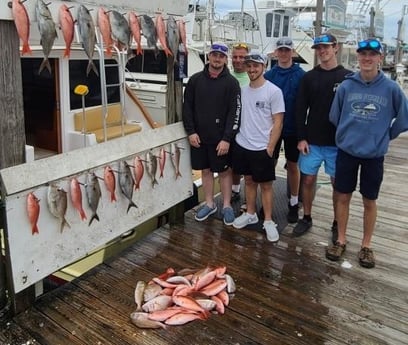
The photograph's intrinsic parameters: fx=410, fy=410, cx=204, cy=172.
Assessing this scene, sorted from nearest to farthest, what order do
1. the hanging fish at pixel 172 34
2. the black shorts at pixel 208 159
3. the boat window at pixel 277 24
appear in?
the hanging fish at pixel 172 34
the black shorts at pixel 208 159
the boat window at pixel 277 24

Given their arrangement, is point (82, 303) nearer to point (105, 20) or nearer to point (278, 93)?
point (105, 20)

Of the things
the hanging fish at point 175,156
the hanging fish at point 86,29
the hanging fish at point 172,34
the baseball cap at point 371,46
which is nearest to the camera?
the hanging fish at point 86,29

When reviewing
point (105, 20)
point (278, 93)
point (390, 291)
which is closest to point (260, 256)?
point (390, 291)

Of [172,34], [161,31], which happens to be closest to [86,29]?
[161,31]

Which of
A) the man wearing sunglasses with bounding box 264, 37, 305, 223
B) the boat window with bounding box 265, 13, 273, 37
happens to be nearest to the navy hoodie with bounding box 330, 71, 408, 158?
the man wearing sunglasses with bounding box 264, 37, 305, 223

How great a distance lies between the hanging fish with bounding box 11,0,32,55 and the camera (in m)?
2.15

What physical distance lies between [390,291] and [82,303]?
→ 2.15 meters

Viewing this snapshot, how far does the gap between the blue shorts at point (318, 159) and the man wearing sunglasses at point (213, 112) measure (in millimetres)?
672

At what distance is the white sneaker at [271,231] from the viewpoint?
364 centimetres

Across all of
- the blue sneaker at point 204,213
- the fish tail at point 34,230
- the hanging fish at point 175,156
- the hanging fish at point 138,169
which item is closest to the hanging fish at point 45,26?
the fish tail at point 34,230

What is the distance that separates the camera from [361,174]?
3166mm

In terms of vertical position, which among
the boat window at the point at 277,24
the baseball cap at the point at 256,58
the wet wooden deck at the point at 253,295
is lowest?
the wet wooden deck at the point at 253,295

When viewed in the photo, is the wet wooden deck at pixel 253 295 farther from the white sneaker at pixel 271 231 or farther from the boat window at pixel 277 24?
the boat window at pixel 277 24

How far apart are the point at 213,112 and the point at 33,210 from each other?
178 centimetres
